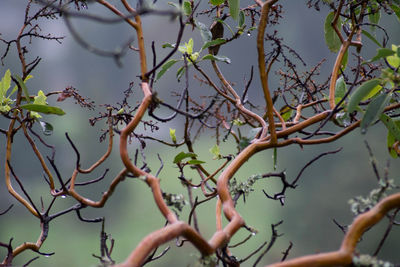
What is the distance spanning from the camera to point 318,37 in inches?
53.4

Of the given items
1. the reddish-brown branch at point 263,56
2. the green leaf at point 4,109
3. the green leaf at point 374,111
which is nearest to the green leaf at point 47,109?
the green leaf at point 4,109

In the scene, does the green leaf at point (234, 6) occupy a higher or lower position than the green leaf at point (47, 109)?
higher

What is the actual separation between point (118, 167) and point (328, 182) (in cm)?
61

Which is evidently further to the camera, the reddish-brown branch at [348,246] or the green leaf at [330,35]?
the green leaf at [330,35]

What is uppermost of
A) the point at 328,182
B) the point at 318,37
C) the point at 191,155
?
the point at 318,37

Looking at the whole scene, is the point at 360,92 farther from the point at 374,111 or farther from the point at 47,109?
the point at 47,109

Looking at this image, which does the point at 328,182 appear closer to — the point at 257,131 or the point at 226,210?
the point at 257,131

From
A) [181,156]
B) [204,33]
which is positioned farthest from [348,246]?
[204,33]

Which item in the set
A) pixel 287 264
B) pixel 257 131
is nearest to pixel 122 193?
pixel 257 131

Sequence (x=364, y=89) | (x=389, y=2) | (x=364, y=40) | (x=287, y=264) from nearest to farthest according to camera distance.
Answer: (x=287, y=264)
(x=364, y=89)
(x=389, y=2)
(x=364, y=40)

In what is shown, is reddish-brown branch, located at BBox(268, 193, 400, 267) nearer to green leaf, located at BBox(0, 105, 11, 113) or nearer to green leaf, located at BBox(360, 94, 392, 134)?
green leaf, located at BBox(360, 94, 392, 134)

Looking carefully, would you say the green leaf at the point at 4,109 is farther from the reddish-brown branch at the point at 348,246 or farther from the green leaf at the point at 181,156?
the reddish-brown branch at the point at 348,246

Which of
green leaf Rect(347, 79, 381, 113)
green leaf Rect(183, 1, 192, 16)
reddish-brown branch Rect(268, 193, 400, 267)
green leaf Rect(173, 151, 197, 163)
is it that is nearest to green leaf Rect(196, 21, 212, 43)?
green leaf Rect(183, 1, 192, 16)

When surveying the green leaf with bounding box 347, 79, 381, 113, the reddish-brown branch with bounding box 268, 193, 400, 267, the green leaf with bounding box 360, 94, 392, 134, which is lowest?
the reddish-brown branch with bounding box 268, 193, 400, 267
